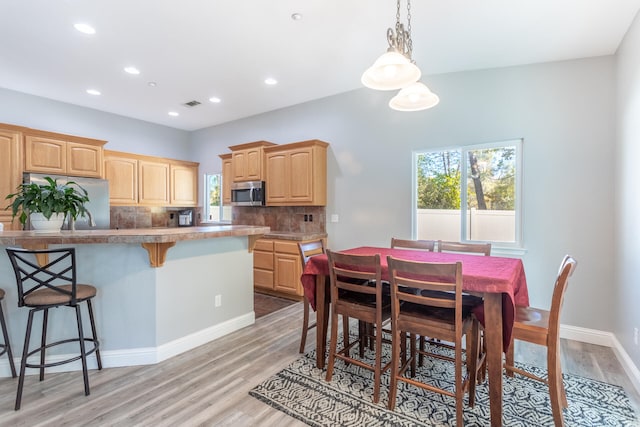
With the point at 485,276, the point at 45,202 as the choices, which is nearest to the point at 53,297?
the point at 45,202

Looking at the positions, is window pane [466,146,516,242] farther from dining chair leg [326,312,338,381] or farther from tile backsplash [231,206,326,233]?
dining chair leg [326,312,338,381]

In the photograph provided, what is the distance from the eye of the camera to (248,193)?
5262 mm

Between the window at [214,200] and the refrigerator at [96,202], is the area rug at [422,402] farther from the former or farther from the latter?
the window at [214,200]

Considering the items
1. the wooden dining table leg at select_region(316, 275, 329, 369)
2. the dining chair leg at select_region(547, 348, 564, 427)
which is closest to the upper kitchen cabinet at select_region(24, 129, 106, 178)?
the wooden dining table leg at select_region(316, 275, 329, 369)

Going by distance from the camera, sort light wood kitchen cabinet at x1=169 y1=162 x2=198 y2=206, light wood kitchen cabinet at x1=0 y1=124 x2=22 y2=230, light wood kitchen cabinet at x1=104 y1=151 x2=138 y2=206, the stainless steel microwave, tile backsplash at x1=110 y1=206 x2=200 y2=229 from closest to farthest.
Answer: light wood kitchen cabinet at x1=0 y1=124 x2=22 y2=230
the stainless steel microwave
light wood kitchen cabinet at x1=104 y1=151 x2=138 y2=206
tile backsplash at x1=110 y1=206 x2=200 y2=229
light wood kitchen cabinet at x1=169 y1=162 x2=198 y2=206

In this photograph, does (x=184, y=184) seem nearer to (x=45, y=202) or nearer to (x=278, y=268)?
(x=278, y=268)

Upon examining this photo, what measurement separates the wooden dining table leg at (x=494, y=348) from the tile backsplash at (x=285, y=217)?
123 inches

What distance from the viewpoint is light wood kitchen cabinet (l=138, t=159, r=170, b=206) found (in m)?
5.61

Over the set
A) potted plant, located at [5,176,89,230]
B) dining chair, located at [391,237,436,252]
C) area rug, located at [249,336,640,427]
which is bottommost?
area rug, located at [249,336,640,427]

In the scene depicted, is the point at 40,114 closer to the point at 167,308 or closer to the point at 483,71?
the point at 167,308

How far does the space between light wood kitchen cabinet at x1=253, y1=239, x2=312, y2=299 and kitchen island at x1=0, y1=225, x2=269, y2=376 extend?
1420 millimetres

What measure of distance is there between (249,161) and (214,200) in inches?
67.5

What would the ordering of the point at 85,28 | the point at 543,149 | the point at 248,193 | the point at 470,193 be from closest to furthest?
1. the point at 85,28
2. the point at 543,149
3. the point at 470,193
4. the point at 248,193

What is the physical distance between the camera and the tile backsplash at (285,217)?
193 inches
